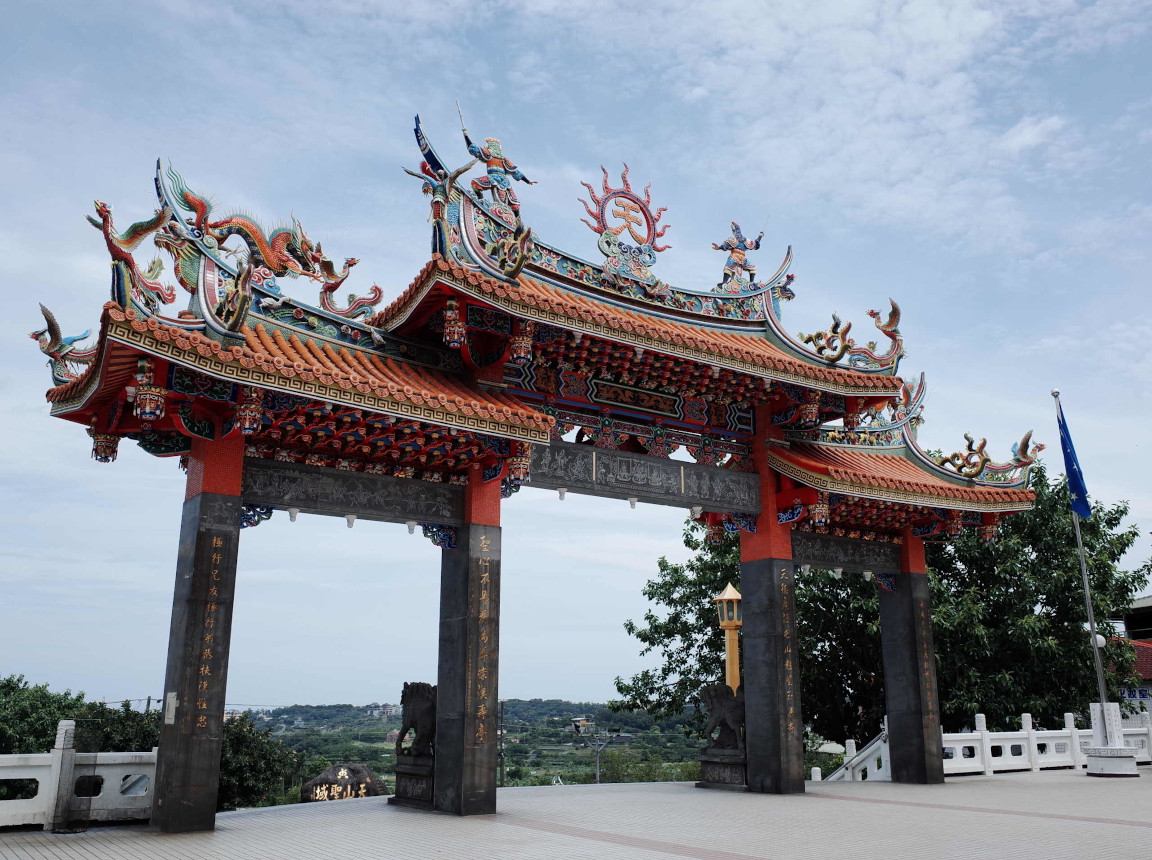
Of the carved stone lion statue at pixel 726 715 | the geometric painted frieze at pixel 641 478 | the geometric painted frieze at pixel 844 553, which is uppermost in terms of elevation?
the geometric painted frieze at pixel 641 478

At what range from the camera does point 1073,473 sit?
49.5ft

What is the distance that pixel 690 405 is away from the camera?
1166 cm

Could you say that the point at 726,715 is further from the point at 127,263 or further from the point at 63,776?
the point at 127,263

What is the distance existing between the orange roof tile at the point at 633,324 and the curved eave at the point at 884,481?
111 centimetres

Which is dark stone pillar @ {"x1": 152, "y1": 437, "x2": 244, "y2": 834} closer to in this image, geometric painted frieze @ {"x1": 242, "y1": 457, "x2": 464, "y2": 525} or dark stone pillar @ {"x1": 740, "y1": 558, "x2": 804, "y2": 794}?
geometric painted frieze @ {"x1": 242, "y1": 457, "x2": 464, "y2": 525}

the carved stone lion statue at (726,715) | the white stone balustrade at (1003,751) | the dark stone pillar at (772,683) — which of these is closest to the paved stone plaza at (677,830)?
the dark stone pillar at (772,683)

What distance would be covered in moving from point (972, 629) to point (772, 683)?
24.2 feet

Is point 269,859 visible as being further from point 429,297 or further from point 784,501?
point 784,501

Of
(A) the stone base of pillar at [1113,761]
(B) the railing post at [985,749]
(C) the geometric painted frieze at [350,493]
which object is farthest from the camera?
(B) the railing post at [985,749]

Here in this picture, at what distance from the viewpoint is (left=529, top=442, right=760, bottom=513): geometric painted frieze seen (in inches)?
409

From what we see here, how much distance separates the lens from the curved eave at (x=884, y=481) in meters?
11.4

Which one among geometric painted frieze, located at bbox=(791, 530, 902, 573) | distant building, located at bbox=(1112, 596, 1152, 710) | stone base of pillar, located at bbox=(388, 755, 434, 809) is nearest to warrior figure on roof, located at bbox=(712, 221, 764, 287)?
geometric painted frieze, located at bbox=(791, 530, 902, 573)

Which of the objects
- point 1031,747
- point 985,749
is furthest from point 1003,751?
point 985,749

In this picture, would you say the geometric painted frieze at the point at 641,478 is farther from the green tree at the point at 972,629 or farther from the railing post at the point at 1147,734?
the railing post at the point at 1147,734
